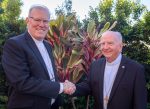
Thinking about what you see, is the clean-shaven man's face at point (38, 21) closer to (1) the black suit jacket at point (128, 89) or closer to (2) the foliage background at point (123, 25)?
(1) the black suit jacket at point (128, 89)

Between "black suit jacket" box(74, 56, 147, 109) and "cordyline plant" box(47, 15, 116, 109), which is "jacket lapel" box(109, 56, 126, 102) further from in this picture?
"cordyline plant" box(47, 15, 116, 109)

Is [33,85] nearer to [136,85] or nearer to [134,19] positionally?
[136,85]

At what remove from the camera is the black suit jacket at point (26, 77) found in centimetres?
359

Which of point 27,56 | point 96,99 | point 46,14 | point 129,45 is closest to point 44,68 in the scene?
point 27,56

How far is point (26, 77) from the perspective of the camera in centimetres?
359

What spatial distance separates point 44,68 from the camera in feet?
12.4

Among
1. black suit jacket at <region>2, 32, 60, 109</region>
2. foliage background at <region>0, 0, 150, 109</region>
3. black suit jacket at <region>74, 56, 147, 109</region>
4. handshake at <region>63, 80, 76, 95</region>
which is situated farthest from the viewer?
foliage background at <region>0, 0, 150, 109</region>

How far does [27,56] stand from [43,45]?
398 millimetres

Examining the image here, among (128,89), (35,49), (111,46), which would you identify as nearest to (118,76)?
(128,89)

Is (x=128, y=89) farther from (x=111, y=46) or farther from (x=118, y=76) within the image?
(x=111, y=46)

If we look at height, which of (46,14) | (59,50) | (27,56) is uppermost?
(46,14)

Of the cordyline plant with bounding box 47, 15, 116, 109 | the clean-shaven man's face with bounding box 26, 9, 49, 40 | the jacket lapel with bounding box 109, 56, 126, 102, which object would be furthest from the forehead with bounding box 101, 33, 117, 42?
the cordyline plant with bounding box 47, 15, 116, 109

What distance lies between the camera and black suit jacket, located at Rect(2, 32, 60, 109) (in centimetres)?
359

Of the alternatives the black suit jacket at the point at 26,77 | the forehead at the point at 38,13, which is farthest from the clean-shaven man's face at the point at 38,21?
the black suit jacket at the point at 26,77
